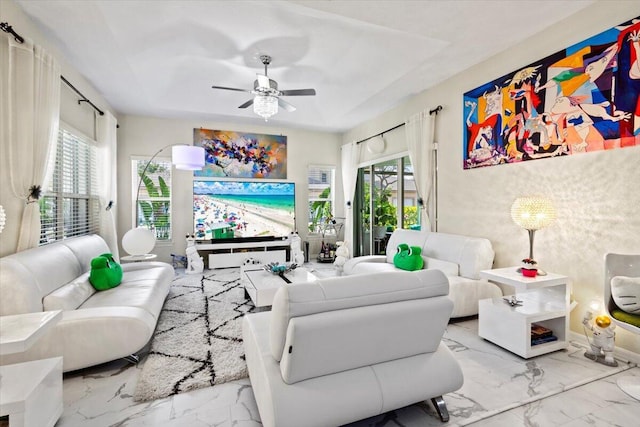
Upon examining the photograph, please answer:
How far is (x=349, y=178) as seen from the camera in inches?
251

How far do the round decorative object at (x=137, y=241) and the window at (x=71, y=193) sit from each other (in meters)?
0.54

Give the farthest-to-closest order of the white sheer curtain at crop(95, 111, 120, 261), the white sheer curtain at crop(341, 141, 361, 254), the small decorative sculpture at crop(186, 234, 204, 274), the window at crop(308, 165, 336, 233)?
the window at crop(308, 165, 336, 233) → the white sheer curtain at crop(341, 141, 361, 254) → the small decorative sculpture at crop(186, 234, 204, 274) → the white sheer curtain at crop(95, 111, 120, 261)

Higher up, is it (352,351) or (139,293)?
(352,351)

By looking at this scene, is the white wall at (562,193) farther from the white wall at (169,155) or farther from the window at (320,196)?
the white wall at (169,155)

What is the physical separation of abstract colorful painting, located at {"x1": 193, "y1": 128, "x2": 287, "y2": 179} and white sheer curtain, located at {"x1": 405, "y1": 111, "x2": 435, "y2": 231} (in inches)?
114

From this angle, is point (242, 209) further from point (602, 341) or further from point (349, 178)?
point (602, 341)

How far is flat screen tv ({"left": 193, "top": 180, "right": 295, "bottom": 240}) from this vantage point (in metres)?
5.70

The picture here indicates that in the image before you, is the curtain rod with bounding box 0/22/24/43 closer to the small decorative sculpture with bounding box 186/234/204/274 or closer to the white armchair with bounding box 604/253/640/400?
the small decorative sculpture with bounding box 186/234/204/274

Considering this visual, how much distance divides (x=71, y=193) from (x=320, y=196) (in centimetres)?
431

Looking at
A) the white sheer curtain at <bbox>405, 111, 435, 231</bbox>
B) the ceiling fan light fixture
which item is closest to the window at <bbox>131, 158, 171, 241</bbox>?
the ceiling fan light fixture

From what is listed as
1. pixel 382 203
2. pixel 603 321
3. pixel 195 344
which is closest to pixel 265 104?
pixel 195 344

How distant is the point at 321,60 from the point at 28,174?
303 cm

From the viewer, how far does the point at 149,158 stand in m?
5.56

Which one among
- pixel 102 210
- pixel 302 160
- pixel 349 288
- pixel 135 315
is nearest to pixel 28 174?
pixel 135 315
